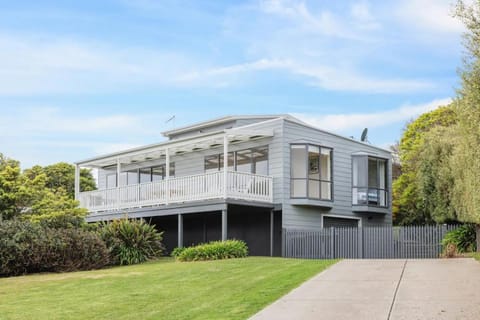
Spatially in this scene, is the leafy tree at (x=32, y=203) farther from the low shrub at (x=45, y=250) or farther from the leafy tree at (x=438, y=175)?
the leafy tree at (x=438, y=175)

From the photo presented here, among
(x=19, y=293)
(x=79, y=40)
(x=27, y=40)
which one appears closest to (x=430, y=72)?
(x=79, y=40)

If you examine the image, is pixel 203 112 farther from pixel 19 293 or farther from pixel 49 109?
pixel 19 293

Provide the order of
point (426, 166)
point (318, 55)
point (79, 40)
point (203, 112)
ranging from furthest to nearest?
point (203, 112), point (426, 166), point (318, 55), point (79, 40)

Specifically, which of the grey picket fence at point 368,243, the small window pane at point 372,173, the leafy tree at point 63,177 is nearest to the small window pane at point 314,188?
the grey picket fence at point 368,243

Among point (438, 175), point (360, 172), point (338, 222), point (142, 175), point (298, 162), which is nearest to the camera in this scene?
point (438, 175)

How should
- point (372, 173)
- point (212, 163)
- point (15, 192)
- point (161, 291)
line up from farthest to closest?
point (372, 173)
point (212, 163)
point (15, 192)
point (161, 291)

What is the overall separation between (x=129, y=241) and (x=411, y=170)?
1820 centimetres

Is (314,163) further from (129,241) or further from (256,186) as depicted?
(129,241)

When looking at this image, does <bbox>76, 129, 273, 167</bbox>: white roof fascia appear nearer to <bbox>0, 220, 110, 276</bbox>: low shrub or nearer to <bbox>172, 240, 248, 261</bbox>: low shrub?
<bbox>172, 240, 248, 261</bbox>: low shrub

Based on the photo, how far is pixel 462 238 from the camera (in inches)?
899

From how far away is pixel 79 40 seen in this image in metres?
19.9

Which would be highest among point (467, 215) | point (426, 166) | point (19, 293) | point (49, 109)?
point (49, 109)

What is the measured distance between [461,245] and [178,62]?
11.2 meters

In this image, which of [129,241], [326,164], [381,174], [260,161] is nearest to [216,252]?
[129,241]
